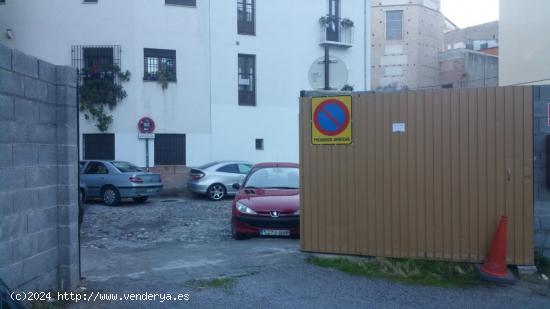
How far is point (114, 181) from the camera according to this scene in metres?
18.5

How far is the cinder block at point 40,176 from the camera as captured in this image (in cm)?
588

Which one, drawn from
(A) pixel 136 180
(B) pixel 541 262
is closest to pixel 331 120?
(B) pixel 541 262

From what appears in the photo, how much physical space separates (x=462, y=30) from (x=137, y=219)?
4235 centimetres

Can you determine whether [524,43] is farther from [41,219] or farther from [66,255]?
[41,219]

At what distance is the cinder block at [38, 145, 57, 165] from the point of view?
6.13 m

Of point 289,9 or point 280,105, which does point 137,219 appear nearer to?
point 280,105

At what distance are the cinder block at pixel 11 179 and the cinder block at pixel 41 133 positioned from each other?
15.5 inches

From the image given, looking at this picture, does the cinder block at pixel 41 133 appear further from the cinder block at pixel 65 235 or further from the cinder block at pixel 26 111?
the cinder block at pixel 65 235

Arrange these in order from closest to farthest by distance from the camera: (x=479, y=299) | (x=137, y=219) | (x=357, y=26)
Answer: (x=479, y=299)
(x=137, y=219)
(x=357, y=26)

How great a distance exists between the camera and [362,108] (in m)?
8.11

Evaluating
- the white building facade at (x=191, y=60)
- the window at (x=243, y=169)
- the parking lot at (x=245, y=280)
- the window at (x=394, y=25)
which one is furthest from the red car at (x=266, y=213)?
the window at (x=394, y=25)

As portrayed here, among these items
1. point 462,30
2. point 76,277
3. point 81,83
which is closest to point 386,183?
point 76,277

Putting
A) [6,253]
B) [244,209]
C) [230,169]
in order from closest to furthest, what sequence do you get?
[6,253] < [244,209] < [230,169]

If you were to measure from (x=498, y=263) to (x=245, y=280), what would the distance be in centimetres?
318
